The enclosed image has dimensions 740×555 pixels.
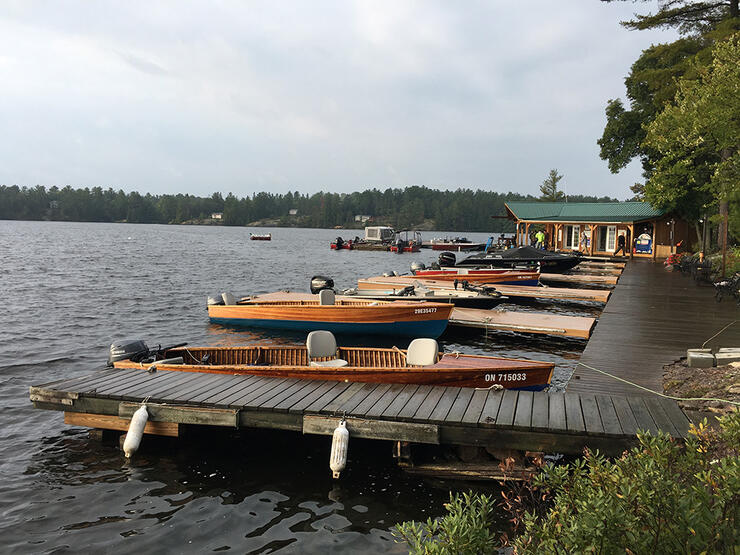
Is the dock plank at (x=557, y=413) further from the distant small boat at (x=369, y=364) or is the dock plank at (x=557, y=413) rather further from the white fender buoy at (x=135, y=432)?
the white fender buoy at (x=135, y=432)

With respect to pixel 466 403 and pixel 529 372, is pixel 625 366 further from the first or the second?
pixel 466 403

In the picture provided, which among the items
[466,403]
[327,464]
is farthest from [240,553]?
[466,403]

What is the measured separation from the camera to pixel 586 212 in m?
46.6

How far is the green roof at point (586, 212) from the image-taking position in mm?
43312

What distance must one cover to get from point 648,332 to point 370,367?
8.77 metres

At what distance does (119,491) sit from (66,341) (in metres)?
13.1

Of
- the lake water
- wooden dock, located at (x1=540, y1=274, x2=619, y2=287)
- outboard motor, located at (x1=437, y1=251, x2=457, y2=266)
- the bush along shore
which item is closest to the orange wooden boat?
the lake water

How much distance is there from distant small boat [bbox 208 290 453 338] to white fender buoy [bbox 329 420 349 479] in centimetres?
960

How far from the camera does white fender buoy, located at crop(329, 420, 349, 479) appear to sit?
763 centimetres

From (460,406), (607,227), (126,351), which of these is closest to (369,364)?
(460,406)

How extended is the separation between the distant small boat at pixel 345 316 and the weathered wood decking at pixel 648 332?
16.3 ft

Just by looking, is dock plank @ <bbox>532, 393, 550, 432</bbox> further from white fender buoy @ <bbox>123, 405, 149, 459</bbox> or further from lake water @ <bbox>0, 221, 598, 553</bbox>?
white fender buoy @ <bbox>123, 405, 149, 459</bbox>

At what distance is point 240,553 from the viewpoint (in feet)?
21.2

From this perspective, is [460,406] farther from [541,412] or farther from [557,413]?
[557,413]
